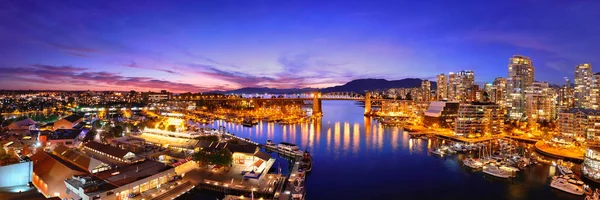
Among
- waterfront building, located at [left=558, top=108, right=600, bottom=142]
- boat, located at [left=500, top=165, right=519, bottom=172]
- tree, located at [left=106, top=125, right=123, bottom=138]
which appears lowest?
boat, located at [left=500, top=165, right=519, bottom=172]

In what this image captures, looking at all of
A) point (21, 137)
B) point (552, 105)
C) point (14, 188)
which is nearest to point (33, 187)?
point (14, 188)

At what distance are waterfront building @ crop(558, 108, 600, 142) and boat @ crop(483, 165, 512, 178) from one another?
6.75m

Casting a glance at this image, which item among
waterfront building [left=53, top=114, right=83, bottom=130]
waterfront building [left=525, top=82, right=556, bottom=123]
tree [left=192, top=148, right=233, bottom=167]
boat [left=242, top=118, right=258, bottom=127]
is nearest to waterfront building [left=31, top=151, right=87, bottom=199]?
tree [left=192, top=148, right=233, bottom=167]

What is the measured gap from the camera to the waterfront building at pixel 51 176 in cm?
684

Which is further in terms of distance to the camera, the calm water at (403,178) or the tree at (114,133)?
the tree at (114,133)

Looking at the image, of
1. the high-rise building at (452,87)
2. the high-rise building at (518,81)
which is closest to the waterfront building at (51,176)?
the high-rise building at (518,81)

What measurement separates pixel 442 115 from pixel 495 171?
1184 centimetres

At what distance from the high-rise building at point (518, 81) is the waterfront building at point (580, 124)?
1250 cm

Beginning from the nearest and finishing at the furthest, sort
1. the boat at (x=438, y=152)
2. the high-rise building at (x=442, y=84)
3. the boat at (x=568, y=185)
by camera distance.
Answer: the boat at (x=568, y=185) → the boat at (x=438, y=152) → the high-rise building at (x=442, y=84)

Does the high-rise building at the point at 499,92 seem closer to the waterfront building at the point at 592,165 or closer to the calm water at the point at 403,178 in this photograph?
the calm water at the point at 403,178

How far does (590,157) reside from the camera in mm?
9500

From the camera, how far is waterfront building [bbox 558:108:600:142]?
13.8 metres

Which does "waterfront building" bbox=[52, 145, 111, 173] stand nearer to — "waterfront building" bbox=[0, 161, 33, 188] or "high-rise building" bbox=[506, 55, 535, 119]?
"waterfront building" bbox=[0, 161, 33, 188]

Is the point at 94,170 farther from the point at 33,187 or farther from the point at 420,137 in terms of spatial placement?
the point at 420,137
